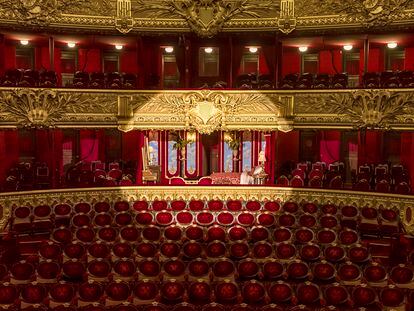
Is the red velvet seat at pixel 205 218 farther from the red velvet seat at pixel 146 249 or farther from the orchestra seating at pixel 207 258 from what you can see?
the red velvet seat at pixel 146 249

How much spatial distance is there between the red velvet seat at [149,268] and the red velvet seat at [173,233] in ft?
3.12

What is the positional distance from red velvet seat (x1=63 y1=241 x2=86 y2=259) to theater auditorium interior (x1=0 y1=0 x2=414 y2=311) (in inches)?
1.0

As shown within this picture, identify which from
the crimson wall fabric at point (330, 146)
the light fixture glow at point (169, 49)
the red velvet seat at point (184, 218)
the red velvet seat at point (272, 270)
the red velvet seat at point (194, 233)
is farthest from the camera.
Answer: the crimson wall fabric at point (330, 146)

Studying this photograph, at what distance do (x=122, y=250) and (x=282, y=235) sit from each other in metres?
1.96

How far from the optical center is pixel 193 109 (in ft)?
29.3

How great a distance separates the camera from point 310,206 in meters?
8.14

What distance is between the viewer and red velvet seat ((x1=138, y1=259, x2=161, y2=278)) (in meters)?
5.88

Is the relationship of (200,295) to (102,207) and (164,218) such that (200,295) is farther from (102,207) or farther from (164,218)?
(102,207)

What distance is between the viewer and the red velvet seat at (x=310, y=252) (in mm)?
6319

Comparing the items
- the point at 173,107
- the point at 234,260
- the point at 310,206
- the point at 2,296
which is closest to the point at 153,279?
the point at 234,260

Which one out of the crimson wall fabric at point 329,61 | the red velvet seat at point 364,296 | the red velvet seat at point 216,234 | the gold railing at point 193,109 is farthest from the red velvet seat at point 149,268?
the crimson wall fabric at point 329,61

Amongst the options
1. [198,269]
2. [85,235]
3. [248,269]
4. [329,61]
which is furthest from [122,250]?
[329,61]

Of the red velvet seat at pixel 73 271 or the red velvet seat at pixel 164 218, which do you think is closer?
the red velvet seat at pixel 73 271

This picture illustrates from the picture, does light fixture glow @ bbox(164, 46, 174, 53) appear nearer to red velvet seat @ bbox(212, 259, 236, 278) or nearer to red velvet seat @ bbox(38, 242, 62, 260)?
red velvet seat @ bbox(38, 242, 62, 260)
